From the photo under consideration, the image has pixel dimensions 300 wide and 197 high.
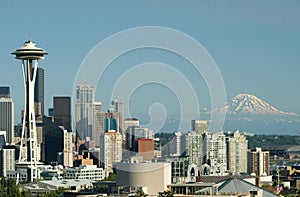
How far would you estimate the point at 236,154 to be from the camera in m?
86.2

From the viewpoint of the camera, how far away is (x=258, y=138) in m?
128

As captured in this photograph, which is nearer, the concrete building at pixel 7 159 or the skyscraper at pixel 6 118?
the concrete building at pixel 7 159

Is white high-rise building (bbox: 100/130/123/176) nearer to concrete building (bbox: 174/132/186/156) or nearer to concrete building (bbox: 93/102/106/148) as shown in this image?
concrete building (bbox: 93/102/106/148)

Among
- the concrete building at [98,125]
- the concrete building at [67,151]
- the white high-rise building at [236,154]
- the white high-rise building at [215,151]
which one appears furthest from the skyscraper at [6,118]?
the white high-rise building at [215,151]

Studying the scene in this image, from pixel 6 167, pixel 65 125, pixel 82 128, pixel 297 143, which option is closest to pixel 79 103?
pixel 82 128

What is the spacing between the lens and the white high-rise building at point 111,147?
7375 centimetres

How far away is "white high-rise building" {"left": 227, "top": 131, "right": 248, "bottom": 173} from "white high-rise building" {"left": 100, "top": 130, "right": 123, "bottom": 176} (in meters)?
10.9

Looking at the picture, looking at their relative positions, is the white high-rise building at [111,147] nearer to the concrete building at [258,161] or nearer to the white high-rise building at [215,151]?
the white high-rise building at [215,151]

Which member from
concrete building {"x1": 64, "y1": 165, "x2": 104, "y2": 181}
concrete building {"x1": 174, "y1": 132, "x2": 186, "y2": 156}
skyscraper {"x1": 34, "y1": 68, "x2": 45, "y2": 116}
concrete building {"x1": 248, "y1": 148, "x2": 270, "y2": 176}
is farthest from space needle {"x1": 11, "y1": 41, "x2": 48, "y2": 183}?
skyscraper {"x1": 34, "y1": 68, "x2": 45, "y2": 116}

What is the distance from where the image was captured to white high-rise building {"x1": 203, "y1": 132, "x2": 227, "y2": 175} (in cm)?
7412

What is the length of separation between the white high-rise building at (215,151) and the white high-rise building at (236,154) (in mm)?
850

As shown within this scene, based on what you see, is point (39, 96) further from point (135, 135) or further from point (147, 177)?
point (147, 177)

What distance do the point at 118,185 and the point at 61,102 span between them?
6750cm

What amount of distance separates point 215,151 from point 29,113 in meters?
15.9
